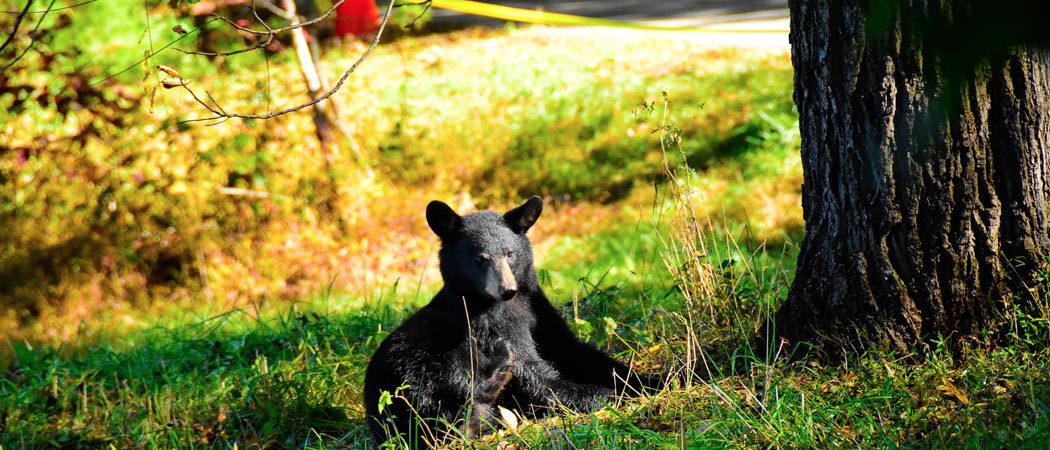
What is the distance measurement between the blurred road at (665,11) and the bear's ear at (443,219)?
851 centimetres

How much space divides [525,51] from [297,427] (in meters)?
7.07

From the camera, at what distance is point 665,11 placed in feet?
41.4

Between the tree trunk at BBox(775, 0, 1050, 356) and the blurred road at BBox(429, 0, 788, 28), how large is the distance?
8.54 m

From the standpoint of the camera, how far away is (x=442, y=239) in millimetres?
3787

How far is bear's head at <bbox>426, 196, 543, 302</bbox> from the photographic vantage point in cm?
349

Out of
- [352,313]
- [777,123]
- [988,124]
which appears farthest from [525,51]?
[988,124]

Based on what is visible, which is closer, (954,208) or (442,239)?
(954,208)

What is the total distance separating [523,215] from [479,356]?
1.92ft

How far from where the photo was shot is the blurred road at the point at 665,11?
11.8 meters

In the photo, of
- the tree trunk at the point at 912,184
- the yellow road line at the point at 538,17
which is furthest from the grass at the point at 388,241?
the yellow road line at the point at 538,17

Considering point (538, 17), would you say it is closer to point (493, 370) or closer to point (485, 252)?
point (485, 252)

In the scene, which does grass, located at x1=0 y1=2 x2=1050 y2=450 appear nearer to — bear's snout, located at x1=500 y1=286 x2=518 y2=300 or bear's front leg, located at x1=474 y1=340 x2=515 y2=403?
bear's front leg, located at x1=474 y1=340 x2=515 y2=403

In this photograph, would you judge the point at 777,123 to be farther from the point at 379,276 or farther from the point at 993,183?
the point at 993,183

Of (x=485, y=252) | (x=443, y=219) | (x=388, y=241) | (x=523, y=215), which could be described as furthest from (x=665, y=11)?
(x=485, y=252)
